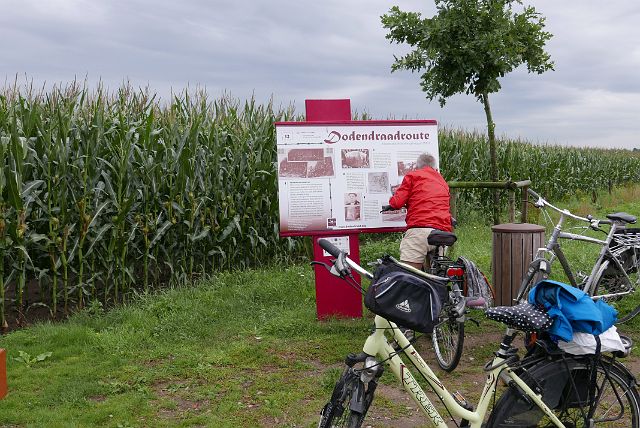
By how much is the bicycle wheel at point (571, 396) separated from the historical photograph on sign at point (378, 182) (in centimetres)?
417

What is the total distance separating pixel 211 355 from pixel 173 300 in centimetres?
204

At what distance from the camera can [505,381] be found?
11.6 feet

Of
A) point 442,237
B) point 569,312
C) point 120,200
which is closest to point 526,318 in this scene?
point 569,312

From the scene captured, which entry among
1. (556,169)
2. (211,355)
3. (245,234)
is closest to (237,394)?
(211,355)

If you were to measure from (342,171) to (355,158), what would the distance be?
0.73 ft

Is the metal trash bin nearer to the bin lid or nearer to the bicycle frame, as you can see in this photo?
the bin lid

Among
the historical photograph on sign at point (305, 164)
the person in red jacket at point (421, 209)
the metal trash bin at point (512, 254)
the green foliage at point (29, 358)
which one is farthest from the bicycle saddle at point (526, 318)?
the green foliage at point (29, 358)

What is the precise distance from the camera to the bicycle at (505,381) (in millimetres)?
3365

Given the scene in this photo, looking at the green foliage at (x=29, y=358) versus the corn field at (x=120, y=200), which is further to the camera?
the corn field at (x=120, y=200)

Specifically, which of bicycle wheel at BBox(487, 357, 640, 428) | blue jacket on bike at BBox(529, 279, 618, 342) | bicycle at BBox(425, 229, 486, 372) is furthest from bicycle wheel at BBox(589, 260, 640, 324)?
blue jacket on bike at BBox(529, 279, 618, 342)

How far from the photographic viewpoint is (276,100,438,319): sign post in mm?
7496

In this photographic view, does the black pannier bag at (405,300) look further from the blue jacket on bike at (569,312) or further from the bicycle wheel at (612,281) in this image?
the bicycle wheel at (612,281)

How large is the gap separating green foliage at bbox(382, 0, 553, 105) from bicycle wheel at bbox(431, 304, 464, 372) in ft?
18.1

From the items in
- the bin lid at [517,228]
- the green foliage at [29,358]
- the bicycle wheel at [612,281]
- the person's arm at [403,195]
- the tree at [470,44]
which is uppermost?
the tree at [470,44]
